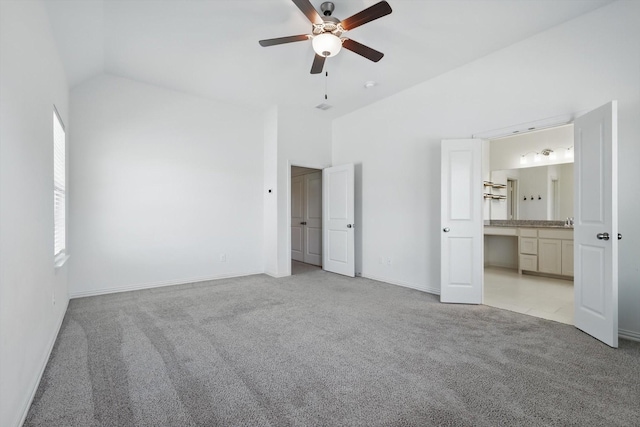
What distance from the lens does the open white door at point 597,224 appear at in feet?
8.20

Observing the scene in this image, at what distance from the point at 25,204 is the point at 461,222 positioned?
13.4ft

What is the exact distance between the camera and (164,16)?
2879 mm

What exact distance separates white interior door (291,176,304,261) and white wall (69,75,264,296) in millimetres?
1865

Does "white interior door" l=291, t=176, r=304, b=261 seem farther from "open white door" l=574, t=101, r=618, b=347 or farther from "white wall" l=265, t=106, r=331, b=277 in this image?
"open white door" l=574, t=101, r=618, b=347

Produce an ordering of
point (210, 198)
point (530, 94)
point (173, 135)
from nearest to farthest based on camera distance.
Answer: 1. point (530, 94)
2. point (173, 135)
3. point (210, 198)

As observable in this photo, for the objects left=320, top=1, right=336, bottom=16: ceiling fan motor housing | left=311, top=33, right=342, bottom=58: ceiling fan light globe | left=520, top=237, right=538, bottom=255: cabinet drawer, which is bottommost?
left=520, top=237, right=538, bottom=255: cabinet drawer

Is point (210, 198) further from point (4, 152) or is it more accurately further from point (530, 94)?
point (530, 94)

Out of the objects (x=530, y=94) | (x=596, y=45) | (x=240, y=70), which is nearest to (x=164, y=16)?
(x=240, y=70)

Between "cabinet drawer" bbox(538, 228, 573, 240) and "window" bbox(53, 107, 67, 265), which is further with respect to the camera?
"cabinet drawer" bbox(538, 228, 573, 240)

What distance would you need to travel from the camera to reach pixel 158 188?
452cm

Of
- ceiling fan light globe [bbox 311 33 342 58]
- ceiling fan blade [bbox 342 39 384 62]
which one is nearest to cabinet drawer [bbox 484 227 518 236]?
ceiling fan blade [bbox 342 39 384 62]

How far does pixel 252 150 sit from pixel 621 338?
17.4 feet

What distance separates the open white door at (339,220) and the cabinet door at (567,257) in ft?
11.5

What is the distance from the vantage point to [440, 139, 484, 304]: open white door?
3.71 m
